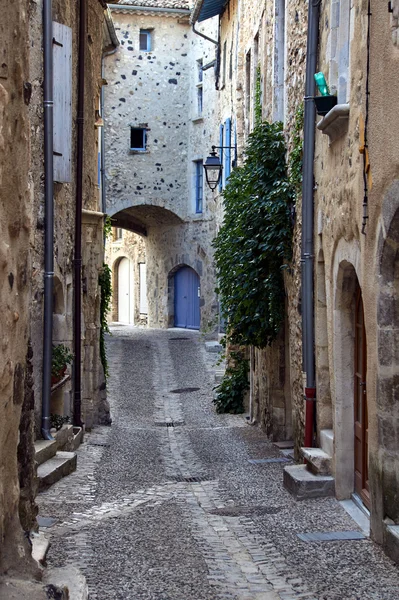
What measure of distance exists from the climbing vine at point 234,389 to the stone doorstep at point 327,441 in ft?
21.5

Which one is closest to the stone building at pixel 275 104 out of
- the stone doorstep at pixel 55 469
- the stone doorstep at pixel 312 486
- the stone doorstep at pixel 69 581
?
the stone doorstep at pixel 312 486

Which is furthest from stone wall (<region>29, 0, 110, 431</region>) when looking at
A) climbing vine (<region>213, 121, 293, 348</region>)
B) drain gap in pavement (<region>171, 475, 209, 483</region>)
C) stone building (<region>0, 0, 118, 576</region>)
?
climbing vine (<region>213, 121, 293, 348</region>)

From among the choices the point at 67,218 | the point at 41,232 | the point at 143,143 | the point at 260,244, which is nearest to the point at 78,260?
the point at 67,218

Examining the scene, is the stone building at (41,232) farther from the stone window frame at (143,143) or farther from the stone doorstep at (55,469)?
the stone window frame at (143,143)

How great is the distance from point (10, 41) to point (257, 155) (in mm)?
7663

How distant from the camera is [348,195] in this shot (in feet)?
22.2

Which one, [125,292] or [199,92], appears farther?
[125,292]

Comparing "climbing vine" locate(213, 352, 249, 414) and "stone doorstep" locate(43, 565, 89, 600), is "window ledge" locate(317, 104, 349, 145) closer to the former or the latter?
"stone doorstep" locate(43, 565, 89, 600)

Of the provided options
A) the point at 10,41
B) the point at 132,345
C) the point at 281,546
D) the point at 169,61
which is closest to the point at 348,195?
the point at 281,546

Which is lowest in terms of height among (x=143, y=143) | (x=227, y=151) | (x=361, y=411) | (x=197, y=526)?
(x=197, y=526)

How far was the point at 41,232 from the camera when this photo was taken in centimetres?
903

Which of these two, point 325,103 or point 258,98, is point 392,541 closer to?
point 325,103

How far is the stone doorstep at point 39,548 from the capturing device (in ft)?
12.4

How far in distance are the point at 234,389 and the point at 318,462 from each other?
717 cm
